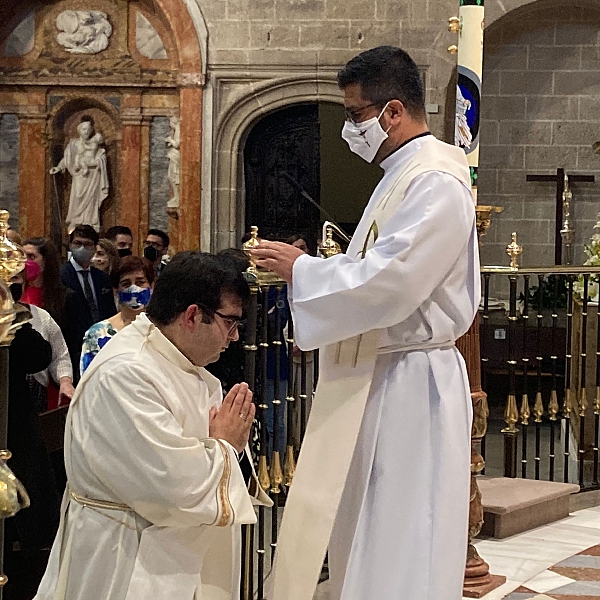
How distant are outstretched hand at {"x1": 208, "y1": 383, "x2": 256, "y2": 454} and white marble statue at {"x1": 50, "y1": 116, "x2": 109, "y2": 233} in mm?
9506

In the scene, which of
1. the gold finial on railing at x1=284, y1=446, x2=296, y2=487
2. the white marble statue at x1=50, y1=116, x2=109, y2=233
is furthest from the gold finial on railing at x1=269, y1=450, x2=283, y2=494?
the white marble statue at x1=50, y1=116, x2=109, y2=233

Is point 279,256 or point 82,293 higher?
point 279,256

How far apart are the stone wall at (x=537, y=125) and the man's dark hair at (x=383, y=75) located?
8402 millimetres

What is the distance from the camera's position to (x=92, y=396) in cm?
248

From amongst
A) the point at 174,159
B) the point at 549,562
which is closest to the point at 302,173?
the point at 174,159

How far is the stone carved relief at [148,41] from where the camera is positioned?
1192cm

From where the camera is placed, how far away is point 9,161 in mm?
12125

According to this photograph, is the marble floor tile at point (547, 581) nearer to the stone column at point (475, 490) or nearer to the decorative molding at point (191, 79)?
the stone column at point (475, 490)

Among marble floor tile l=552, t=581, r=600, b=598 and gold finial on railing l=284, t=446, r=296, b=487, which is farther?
gold finial on railing l=284, t=446, r=296, b=487

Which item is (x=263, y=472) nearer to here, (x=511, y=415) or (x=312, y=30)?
(x=511, y=415)

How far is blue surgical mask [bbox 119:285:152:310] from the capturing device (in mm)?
4203

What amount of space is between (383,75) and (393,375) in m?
0.81

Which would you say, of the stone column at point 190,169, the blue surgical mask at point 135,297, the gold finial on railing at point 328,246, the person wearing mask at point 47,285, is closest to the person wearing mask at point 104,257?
the person wearing mask at point 47,285

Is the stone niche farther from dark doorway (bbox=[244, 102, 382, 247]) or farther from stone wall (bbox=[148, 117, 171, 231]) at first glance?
dark doorway (bbox=[244, 102, 382, 247])
